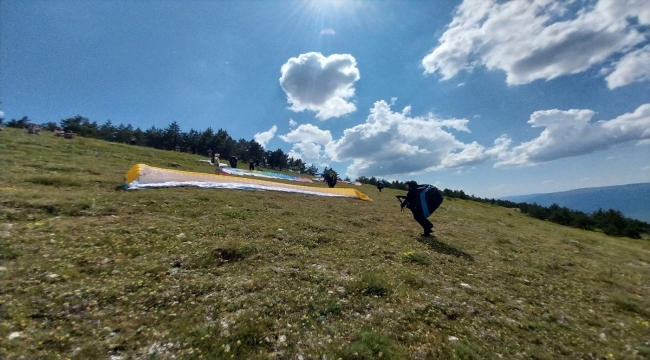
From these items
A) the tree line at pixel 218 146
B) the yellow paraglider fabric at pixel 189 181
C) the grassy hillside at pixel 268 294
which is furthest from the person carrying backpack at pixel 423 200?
the tree line at pixel 218 146

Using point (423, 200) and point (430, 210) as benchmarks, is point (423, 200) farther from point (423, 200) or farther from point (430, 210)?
point (430, 210)

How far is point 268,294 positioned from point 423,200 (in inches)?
494

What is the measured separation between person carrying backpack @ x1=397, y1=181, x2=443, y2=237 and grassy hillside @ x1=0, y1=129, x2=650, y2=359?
262cm

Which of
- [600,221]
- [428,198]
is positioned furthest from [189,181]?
[600,221]

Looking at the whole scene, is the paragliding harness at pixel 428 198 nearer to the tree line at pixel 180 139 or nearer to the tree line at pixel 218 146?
the tree line at pixel 218 146

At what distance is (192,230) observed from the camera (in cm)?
1309

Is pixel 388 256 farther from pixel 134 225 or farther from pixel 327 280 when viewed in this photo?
pixel 134 225

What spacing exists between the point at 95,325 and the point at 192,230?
22.9 ft

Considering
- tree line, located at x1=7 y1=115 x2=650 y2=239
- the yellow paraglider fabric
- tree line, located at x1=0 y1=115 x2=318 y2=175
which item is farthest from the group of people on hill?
tree line, located at x1=0 y1=115 x2=318 y2=175

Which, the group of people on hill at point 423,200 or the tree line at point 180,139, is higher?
the tree line at point 180,139

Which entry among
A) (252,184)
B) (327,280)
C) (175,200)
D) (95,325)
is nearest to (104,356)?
(95,325)

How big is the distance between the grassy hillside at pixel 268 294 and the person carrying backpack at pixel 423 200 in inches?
103

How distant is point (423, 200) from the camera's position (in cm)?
1778

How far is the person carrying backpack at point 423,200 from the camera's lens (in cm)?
1778
